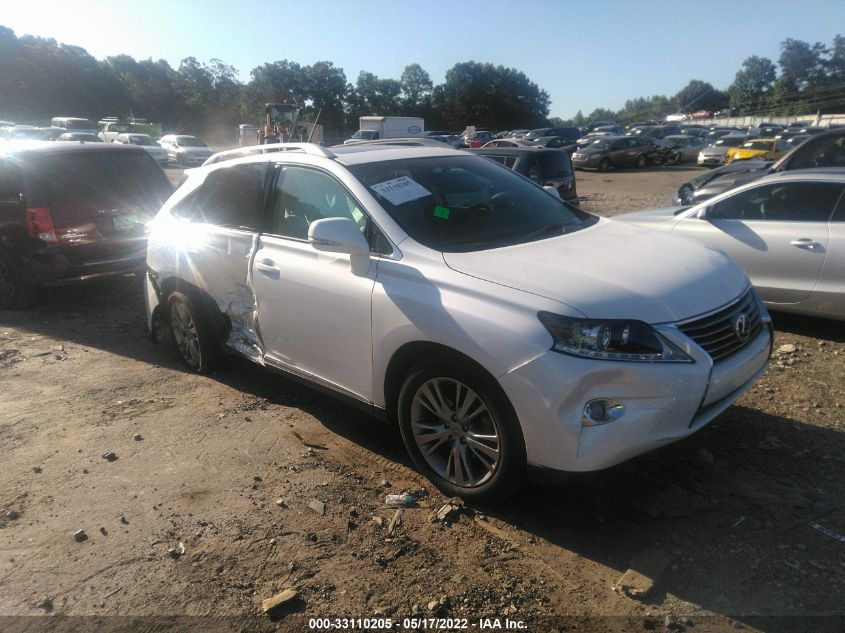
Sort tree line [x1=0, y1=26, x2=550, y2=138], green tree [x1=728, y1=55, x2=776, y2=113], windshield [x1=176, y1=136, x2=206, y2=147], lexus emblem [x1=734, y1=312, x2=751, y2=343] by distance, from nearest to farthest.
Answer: lexus emblem [x1=734, y1=312, x2=751, y2=343], windshield [x1=176, y1=136, x2=206, y2=147], tree line [x1=0, y1=26, x2=550, y2=138], green tree [x1=728, y1=55, x2=776, y2=113]

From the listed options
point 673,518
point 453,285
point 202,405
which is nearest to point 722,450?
point 673,518

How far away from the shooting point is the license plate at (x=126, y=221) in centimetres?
714

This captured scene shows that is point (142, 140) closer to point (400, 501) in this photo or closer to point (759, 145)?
point (759, 145)

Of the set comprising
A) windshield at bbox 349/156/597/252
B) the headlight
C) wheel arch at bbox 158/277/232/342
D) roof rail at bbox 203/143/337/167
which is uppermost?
roof rail at bbox 203/143/337/167

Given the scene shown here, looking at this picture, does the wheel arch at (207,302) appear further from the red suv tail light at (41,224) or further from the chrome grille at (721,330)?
the chrome grille at (721,330)

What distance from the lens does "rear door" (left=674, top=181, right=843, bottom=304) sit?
543cm

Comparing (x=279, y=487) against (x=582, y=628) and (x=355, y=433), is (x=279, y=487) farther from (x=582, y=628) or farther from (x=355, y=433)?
(x=582, y=628)

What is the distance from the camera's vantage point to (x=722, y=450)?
144 inches

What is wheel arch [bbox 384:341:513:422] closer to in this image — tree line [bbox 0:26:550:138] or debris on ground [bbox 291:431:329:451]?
debris on ground [bbox 291:431:329:451]

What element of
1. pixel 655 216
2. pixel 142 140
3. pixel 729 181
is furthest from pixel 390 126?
pixel 655 216

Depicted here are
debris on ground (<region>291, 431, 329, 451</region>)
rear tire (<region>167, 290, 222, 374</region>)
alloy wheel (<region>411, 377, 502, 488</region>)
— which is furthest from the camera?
rear tire (<region>167, 290, 222, 374</region>)

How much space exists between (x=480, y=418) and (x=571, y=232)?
1.39 metres

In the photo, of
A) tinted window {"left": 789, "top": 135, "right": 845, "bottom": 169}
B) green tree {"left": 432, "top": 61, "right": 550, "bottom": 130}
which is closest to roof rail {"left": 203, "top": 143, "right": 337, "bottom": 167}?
tinted window {"left": 789, "top": 135, "right": 845, "bottom": 169}

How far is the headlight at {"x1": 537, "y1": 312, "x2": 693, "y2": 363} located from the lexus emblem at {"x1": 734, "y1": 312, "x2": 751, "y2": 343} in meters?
0.56
